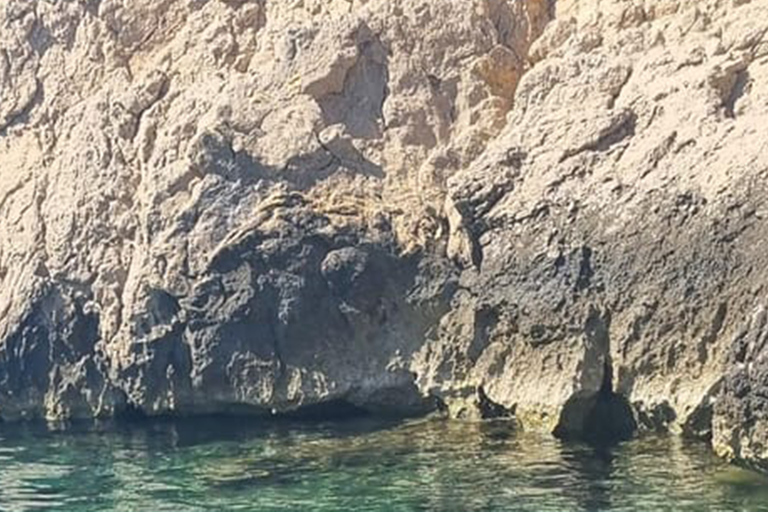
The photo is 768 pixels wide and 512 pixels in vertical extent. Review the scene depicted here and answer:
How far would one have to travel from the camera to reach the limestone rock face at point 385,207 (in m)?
13.9

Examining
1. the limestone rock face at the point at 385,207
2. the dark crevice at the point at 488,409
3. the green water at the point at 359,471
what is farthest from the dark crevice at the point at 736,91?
the dark crevice at the point at 488,409

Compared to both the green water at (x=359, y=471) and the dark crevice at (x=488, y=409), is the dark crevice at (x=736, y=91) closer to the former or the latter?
the green water at (x=359, y=471)

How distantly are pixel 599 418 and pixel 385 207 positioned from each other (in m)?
3.71

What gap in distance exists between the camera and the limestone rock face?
13.9 meters

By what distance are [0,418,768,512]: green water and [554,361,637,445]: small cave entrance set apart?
24cm

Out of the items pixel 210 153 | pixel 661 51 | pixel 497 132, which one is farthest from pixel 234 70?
pixel 661 51

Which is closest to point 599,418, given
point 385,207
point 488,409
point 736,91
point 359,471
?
point 488,409

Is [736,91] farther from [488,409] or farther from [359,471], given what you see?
[359,471]

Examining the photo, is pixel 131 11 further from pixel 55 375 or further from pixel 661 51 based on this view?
pixel 661 51

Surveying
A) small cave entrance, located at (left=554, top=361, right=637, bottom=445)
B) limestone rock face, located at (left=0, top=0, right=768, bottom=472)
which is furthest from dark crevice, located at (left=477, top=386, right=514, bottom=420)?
small cave entrance, located at (left=554, top=361, right=637, bottom=445)

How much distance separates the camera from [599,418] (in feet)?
47.1

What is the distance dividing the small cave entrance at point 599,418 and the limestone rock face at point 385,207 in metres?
0.03

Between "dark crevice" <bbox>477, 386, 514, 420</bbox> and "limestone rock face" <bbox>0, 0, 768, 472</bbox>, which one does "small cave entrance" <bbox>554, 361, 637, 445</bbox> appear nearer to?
"limestone rock face" <bbox>0, 0, 768, 472</bbox>

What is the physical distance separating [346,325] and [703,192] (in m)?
4.59
